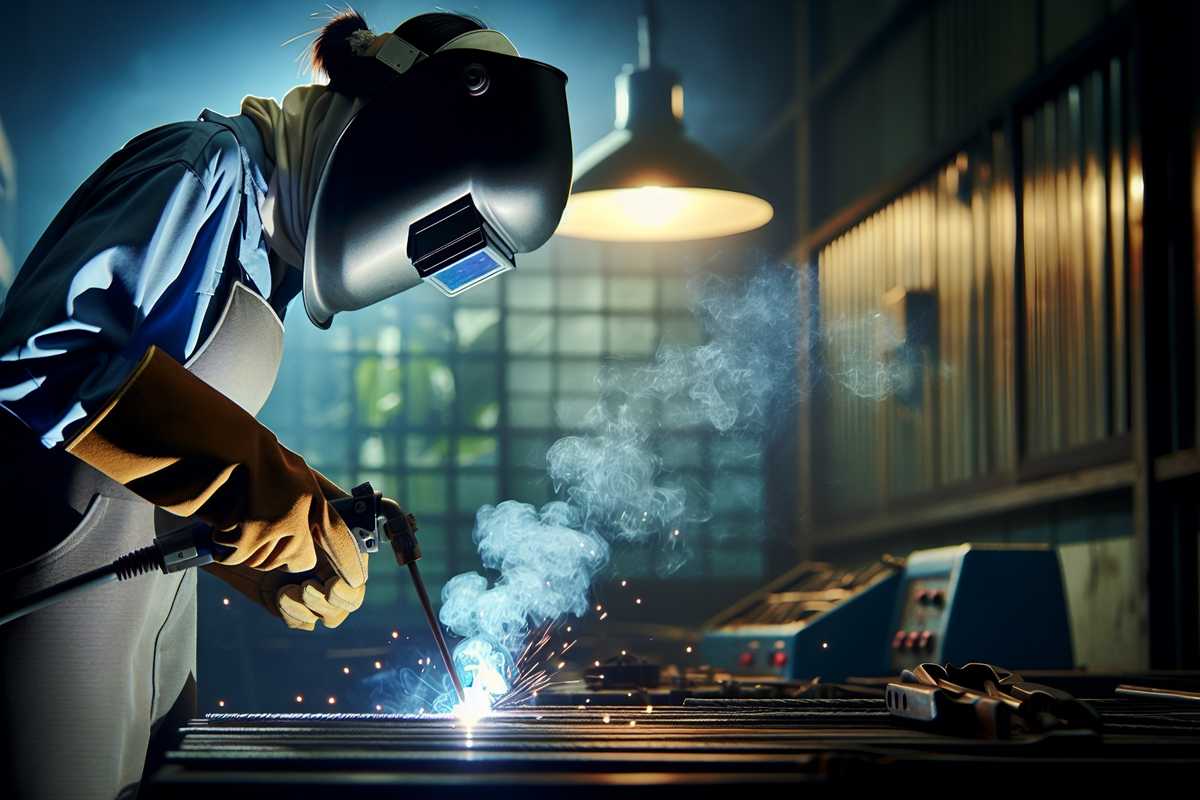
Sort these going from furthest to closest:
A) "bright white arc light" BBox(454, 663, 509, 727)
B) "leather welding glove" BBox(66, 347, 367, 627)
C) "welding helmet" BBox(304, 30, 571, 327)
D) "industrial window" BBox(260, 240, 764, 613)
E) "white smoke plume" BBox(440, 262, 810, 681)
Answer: "industrial window" BBox(260, 240, 764, 613)
"white smoke plume" BBox(440, 262, 810, 681)
"bright white arc light" BBox(454, 663, 509, 727)
"welding helmet" BBox(304, 30, 571, 327)
"leather welding glove" BBox(66, 347, 367, 627)

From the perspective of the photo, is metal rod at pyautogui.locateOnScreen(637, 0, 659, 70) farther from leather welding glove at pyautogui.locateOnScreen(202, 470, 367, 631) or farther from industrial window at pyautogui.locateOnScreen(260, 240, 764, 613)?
industrial window at pyautogui.locateOnScreen(260, 240, 764, 613)

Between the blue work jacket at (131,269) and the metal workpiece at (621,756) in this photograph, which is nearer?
the metal workpiece at (621,756)

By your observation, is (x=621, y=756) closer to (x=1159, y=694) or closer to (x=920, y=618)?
(x=1159, y=694)

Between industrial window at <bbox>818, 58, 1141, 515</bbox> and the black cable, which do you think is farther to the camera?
industrial window at <bbox>818, 58, 1141, 515</bbox>

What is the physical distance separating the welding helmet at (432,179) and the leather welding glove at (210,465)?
351mm

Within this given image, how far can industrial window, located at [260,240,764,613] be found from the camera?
6.51 metres

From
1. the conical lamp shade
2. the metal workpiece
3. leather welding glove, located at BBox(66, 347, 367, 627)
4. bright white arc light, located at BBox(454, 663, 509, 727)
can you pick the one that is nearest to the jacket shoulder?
leather welding glove, located at BBox(66, 347, 367, 627)

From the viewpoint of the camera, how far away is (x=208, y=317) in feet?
5.39

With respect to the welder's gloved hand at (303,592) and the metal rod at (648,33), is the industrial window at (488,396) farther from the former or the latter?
the welder's gloved hand at (303,592)

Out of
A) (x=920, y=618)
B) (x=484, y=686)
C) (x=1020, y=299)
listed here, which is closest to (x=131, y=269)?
(x=484, y=686)

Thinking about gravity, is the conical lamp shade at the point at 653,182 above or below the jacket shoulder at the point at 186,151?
above

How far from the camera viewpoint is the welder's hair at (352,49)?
1.79 metres

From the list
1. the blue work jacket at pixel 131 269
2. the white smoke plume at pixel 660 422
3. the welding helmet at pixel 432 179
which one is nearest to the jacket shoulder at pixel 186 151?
the blue work jacket at pixel 131 269

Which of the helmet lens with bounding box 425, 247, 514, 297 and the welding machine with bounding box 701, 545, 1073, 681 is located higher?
the helmet lens with bounding box 425, 247, 514, 297
